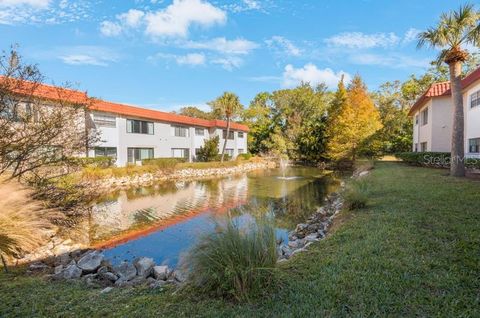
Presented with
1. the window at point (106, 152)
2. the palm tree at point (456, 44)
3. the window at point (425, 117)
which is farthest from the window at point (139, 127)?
the window at point (425, 117)

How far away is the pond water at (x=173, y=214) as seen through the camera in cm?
691

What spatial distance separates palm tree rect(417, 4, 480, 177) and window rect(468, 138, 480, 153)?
460 cm

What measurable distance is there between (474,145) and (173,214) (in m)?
18.3

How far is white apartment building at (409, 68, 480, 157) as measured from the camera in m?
16.4

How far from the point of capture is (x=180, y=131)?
102 feet

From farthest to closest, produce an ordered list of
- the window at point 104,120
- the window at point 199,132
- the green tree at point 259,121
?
the green tree at point 259,121 < the window at point 199,132 < the window at point 104,120

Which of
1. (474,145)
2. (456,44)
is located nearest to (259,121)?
(474,145)

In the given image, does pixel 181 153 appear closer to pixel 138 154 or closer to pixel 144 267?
pixel 138 154

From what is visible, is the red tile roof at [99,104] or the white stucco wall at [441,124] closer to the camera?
the red tile roof at [99,104]

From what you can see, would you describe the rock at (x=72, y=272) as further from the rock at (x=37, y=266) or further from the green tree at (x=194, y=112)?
the green tree at (x=194, y=112)

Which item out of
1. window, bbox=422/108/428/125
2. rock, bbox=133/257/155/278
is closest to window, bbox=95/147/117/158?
rock, bbox=133/257/155/278

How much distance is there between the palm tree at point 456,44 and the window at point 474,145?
181 inches

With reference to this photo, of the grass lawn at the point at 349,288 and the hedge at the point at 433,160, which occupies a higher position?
the hedge at the point at 433,160

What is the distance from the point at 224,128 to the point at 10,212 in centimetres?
3238
